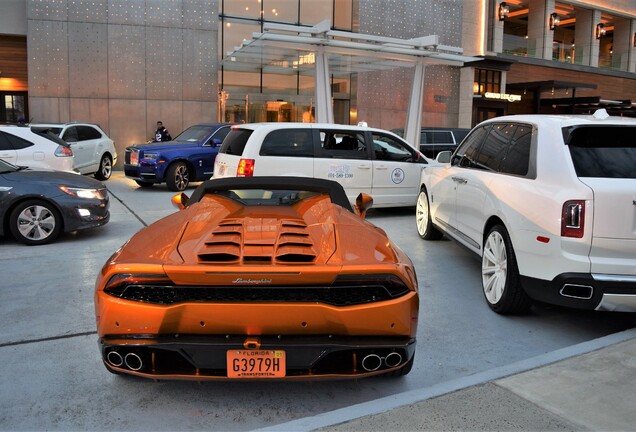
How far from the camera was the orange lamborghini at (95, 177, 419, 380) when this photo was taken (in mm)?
2822

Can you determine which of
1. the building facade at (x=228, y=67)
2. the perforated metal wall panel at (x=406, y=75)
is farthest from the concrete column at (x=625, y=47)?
the perforated metal wall panel at (x=406, y=75)

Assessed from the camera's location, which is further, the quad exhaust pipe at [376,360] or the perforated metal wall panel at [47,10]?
the perforated metal wall panel at [47,10]

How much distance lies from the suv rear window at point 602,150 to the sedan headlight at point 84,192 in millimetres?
6335

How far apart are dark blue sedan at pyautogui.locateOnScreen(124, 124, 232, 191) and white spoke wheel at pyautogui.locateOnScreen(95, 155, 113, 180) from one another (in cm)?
180

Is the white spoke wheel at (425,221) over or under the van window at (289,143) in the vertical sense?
under

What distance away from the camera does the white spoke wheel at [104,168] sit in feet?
51.9

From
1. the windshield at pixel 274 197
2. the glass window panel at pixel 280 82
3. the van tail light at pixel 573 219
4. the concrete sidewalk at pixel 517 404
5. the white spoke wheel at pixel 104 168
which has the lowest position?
the concrete sidewalk at pixel 517 404

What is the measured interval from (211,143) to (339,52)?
4.38 m

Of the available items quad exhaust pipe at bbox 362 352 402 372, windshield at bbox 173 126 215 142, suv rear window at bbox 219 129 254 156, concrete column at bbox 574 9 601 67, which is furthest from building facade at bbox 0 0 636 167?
quad exhaust pipe at bbox 362 352 402 372

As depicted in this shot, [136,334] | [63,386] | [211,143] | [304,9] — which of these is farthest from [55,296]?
[304,9]

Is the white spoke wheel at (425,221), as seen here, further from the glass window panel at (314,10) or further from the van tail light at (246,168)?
the glass window panel at (314,10)

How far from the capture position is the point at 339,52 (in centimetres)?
1525

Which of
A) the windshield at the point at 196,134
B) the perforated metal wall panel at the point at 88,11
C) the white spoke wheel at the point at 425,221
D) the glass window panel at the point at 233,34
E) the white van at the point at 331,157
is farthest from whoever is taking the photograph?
the glass window panel at the point at 233,34

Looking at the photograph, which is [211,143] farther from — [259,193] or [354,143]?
[259,193]
